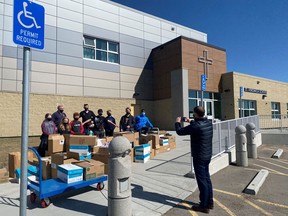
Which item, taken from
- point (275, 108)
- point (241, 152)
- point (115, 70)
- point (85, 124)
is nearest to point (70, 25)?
point (115, 70)

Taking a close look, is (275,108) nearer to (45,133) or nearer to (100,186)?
(45,133)

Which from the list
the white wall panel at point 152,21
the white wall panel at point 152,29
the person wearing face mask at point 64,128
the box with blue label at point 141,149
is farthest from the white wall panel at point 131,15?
the box with blue label at point 141,149

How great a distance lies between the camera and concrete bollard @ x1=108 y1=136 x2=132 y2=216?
3.56 metres

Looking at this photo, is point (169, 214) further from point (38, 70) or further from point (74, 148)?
point (38, 70)

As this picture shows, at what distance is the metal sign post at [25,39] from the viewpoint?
98.6 inches

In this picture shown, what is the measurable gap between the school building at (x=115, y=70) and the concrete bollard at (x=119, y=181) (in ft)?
40.6

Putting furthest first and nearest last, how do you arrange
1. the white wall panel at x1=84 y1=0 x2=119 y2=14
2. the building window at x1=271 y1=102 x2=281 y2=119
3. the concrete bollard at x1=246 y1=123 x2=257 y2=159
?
the building window at x1=271 y1=102 x2=281 y2=119, the white wall panel at x1=84 y1=0 x2=119 y2=14, the concrete bollard at x1=246 y1=123 x2=257 y2=159

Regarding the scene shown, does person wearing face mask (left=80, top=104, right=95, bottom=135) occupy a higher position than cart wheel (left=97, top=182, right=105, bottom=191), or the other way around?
person wearing face mask (left=80, top=104, right=95, bottom=135)

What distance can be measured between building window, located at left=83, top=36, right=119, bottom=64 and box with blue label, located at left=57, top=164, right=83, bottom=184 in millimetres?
13723

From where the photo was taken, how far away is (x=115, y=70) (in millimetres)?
18297

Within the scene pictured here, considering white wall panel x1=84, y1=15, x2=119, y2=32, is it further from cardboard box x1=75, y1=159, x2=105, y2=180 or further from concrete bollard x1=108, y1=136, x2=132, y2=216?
concrete bollard x1=108, y1=136, x2=132, y2=216

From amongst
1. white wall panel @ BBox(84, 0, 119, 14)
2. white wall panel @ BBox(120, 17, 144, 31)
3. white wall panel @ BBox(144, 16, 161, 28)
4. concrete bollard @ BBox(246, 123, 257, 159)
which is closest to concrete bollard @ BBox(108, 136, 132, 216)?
concrete bollard @ BBox(246, 123, 257, 159)

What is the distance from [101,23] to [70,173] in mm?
15726

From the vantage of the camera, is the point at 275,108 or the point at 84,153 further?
the point at 275,108
